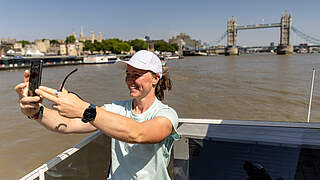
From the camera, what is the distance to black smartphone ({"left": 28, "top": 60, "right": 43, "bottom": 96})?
3.62 ft

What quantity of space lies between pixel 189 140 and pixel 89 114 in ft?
3.40

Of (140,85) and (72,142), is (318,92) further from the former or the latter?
(140,85)

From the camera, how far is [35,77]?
112cm

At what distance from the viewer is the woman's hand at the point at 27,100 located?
44.8 inches

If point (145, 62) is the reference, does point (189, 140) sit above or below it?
below

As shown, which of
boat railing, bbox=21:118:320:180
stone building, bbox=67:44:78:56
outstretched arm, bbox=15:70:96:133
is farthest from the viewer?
stone building, bbox=67:44:78:56

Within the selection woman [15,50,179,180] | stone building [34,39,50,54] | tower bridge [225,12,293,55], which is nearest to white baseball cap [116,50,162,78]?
woman [15,50,179,180]

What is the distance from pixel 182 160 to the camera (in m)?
1.92

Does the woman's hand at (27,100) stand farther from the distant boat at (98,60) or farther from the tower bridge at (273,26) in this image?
the tower bridge at (273,26)

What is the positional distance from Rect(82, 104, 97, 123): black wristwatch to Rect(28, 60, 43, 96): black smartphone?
301 mm

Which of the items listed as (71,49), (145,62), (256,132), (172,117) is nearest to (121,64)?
(145,62)

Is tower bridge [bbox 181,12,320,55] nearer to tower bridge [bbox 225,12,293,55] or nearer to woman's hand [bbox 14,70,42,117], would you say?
tower bridge [bbox 225,12,293,55]

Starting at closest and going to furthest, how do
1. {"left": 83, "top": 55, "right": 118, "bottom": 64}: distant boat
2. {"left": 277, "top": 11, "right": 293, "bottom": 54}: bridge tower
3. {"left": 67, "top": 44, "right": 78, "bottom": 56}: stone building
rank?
{"left": 83, "top": 55, "right": 118, "bottom": 64}: distant boat
{"left": 67, "top": 44, "right": 78, "bottom": 56}: stone building
{"left": 277, "top": 11, "right": 293, "bottom": 54}: bridge tower

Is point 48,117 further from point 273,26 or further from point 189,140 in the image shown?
point 273,26
